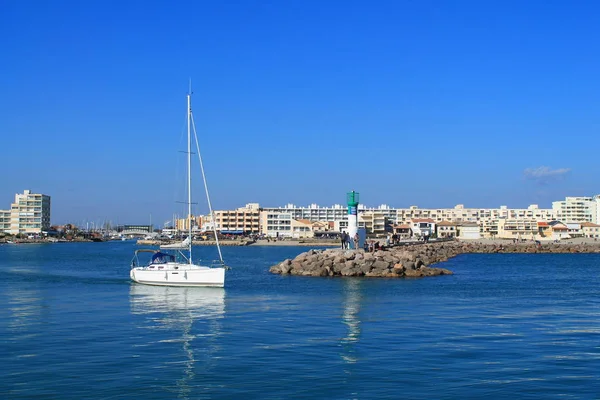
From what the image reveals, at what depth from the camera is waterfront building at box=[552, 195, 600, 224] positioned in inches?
7649

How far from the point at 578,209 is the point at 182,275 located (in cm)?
18449

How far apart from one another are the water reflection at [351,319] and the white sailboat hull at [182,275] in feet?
21.3

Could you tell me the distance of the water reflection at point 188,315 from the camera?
15.8 meters

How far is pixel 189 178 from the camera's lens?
36.6 m

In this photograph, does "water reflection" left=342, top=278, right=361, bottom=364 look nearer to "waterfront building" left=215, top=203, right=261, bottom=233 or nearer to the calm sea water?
the calm sea water

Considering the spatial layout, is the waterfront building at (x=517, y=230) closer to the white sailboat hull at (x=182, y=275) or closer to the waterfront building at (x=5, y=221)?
the white sailboat hull at (x=182, y=275)

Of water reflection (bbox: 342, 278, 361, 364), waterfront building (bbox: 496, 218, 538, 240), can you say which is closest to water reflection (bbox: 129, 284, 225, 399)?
water reflection (bbox: 342, 278, 361, 364)

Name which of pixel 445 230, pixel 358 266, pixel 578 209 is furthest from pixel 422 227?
pixel 358 266

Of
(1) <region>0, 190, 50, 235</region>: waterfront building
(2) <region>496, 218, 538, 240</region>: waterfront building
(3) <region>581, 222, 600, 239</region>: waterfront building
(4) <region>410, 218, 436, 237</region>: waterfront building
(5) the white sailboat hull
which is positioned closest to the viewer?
(5) the white sailboat hull

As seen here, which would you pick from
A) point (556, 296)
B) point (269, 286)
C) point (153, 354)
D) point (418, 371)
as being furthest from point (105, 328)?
point (556, 296)

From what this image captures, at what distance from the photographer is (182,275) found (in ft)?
111

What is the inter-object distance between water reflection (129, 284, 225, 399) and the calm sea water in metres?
0.06

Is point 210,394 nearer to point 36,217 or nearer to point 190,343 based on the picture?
point 190,343

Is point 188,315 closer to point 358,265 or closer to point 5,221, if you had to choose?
point 358,265
